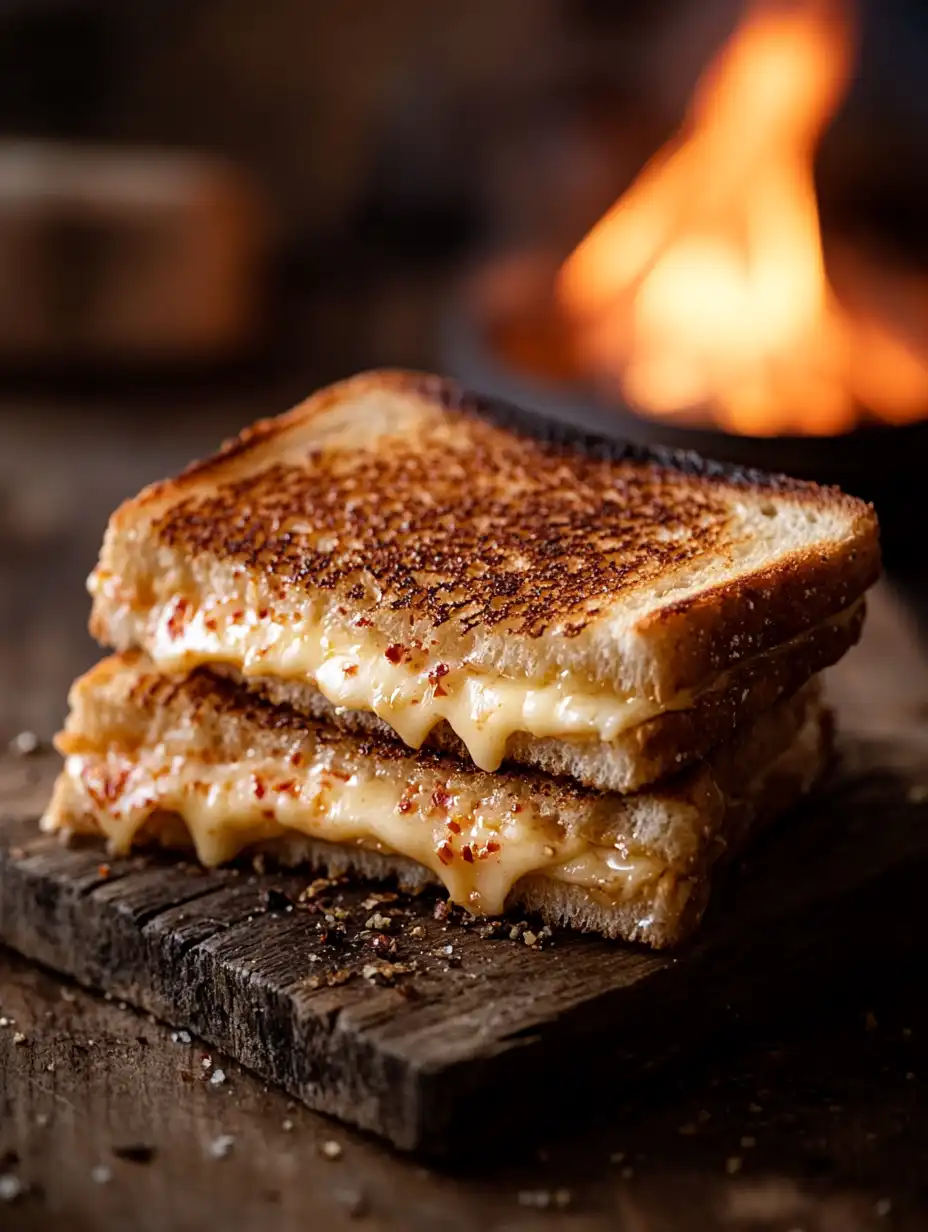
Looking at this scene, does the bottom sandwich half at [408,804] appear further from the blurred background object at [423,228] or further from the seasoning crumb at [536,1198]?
the blurred background object at [423,228]

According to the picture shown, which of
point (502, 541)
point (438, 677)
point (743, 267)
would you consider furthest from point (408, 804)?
point (743, 267)

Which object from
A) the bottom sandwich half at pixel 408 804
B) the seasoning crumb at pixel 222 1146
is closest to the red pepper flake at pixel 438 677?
the bottom sandwich half at pixel 408 804

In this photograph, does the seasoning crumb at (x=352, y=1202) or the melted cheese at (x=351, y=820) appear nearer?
the seasoning crumb at (x=352, y=1202)

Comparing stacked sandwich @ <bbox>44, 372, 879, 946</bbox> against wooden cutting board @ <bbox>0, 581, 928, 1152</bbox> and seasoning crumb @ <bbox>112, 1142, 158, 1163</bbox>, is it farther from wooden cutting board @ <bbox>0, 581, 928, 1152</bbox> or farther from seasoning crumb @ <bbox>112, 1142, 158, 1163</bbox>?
seasoning crumb @ <bbox>112, 1142, 158, 1163</bbox>

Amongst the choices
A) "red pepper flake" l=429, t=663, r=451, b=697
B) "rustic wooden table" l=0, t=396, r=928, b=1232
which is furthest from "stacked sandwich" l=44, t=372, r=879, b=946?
"rustic wooden table" l=0, t=396, r=928, b=1232

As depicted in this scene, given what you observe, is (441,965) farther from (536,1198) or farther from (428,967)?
(536,1198)

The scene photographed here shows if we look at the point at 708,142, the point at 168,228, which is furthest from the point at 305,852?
the point at 168,228
